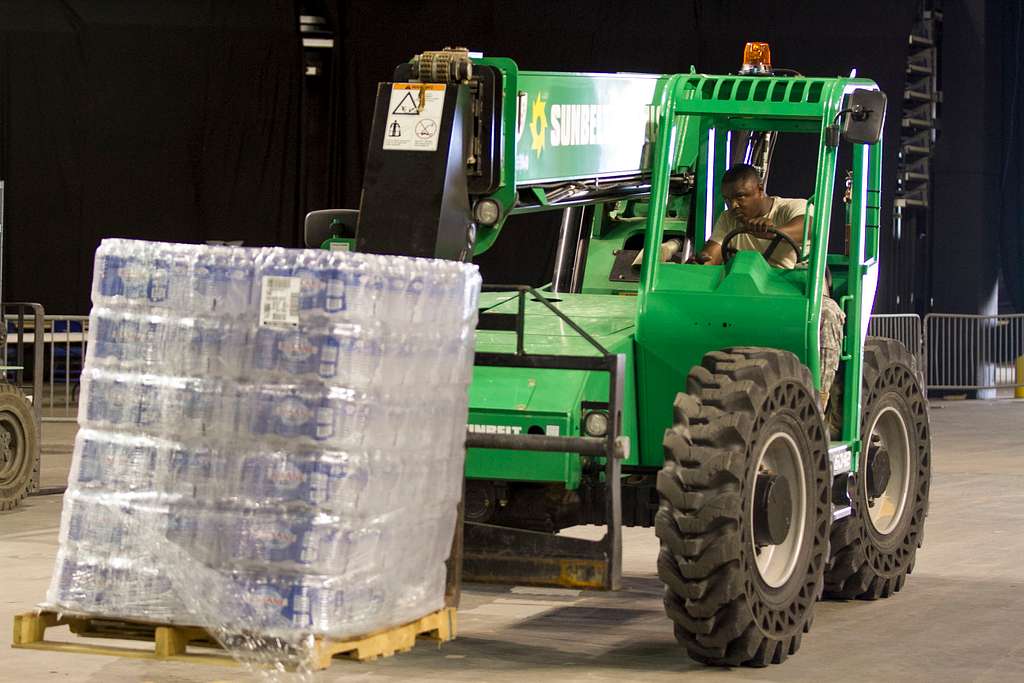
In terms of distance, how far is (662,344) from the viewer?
8.62 m

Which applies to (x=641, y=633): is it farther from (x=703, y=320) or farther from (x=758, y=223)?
(x=758, y=223)

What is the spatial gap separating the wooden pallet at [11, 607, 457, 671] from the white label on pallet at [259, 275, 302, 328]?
1.06 m

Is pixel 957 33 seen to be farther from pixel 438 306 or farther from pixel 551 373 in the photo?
pixel 438 306

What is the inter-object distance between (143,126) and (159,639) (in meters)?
16.1

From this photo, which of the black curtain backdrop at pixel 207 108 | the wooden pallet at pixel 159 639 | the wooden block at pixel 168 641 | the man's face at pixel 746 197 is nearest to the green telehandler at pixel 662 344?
the man's face at pixel 746 197

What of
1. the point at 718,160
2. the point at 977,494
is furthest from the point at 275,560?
the point at 977,494

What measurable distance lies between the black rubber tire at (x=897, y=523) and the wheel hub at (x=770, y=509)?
143cm

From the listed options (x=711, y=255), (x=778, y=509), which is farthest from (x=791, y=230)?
(x=778, y=509)

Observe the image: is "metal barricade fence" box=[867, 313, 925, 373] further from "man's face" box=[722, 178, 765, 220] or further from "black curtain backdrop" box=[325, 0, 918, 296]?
"man's face" box=[722, 178, 765, 220]

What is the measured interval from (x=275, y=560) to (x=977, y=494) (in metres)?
9.42

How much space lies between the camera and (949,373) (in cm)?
2330

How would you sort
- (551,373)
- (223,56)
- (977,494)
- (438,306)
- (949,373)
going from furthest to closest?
1. (949,373)
2. (223,56)
3. (977,494)
4. (551,373)
5. (438,306)

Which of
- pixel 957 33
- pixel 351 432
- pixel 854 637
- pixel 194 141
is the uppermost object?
pixel 957 33

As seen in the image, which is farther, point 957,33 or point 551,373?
point 957,33
